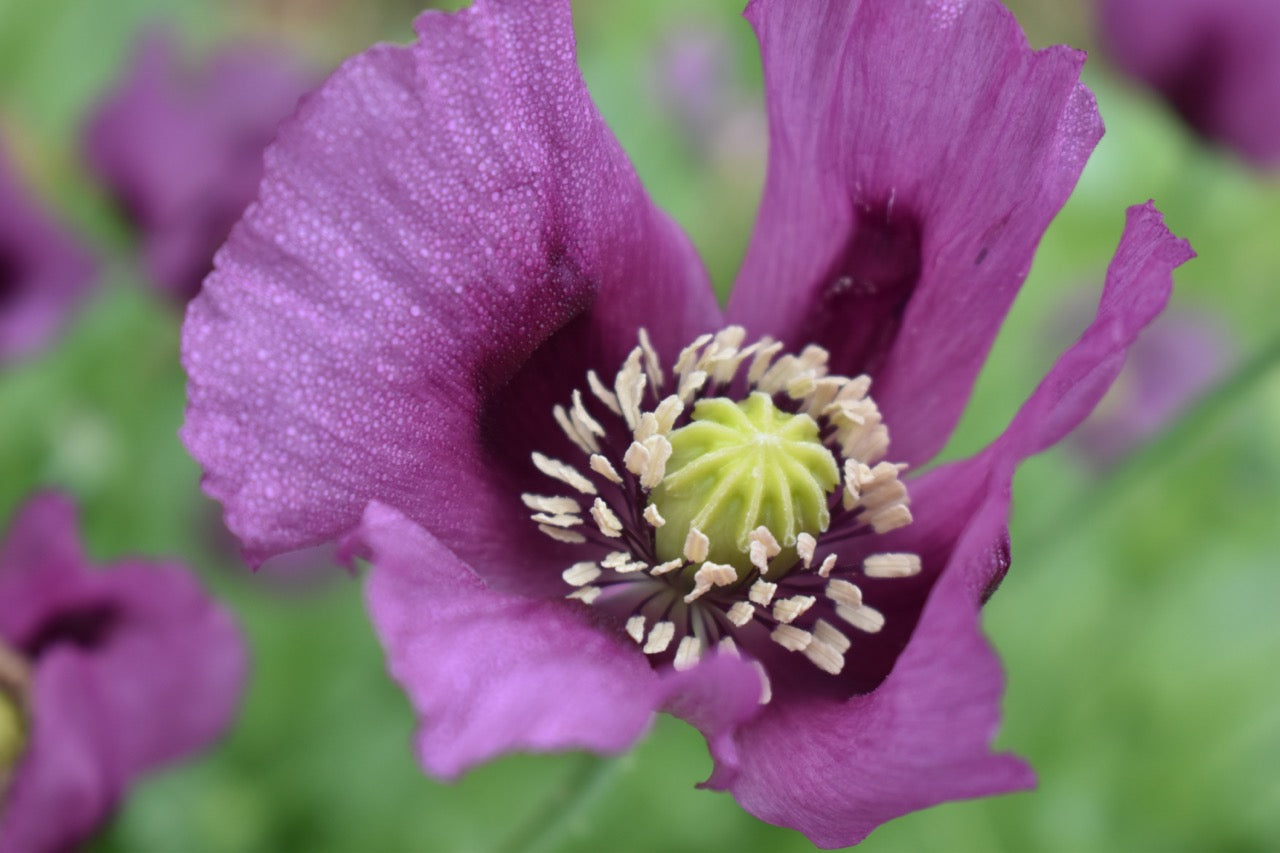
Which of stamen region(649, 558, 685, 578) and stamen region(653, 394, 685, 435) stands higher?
stamen region(653, 394, 685, 435)

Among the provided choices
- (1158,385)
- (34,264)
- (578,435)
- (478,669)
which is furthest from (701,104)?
(478,669)

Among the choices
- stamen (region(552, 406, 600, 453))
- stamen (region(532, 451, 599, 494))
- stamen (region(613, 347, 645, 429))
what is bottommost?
stamen (region(532, 451, 599, 494))

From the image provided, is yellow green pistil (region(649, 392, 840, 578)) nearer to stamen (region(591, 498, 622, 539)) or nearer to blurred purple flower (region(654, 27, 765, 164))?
stamen (region(591, 498, 622, 539))

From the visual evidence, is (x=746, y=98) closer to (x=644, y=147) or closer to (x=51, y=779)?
(x=644, y=147)

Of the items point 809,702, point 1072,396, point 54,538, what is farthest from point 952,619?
point 54,538

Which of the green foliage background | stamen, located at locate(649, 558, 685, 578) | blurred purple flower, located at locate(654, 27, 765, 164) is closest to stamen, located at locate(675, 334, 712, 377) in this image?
stamen, located at locate(649, 558, 685, 578)

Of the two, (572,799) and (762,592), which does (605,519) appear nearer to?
(762,592)

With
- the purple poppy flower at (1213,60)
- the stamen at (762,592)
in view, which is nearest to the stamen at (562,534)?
the stamen at (762,592)
